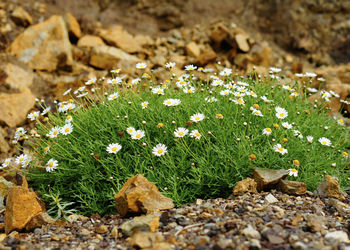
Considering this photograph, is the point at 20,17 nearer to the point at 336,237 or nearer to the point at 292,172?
the point at 292,172

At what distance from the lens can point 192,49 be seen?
7766mm

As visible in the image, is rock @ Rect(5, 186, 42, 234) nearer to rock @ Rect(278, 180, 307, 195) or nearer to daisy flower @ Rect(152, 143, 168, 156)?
daisy flower @ Rect(152, 143, 168, 156)

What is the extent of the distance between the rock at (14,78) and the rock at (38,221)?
3798 mm

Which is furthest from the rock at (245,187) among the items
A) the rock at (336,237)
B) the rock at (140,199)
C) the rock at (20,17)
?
the rock at (20,17)

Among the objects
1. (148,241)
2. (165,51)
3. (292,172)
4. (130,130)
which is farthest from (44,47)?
(148,241)

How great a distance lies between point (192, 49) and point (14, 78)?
3.60 meters

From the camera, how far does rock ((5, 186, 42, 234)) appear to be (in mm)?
3270

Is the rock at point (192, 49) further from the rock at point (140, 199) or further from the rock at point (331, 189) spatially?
the rock at point (140, 199)

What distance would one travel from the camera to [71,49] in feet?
24.8

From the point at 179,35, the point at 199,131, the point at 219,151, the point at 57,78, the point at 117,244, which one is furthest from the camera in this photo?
the point at 179,35

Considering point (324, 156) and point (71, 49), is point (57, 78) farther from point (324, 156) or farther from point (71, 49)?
point (324, 156)

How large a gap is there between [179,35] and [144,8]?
4.00ft

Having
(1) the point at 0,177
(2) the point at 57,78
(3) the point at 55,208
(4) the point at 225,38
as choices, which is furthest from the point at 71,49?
(3) the point at 55,208

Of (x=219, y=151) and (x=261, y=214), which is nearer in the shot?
(x=261, y=214)
